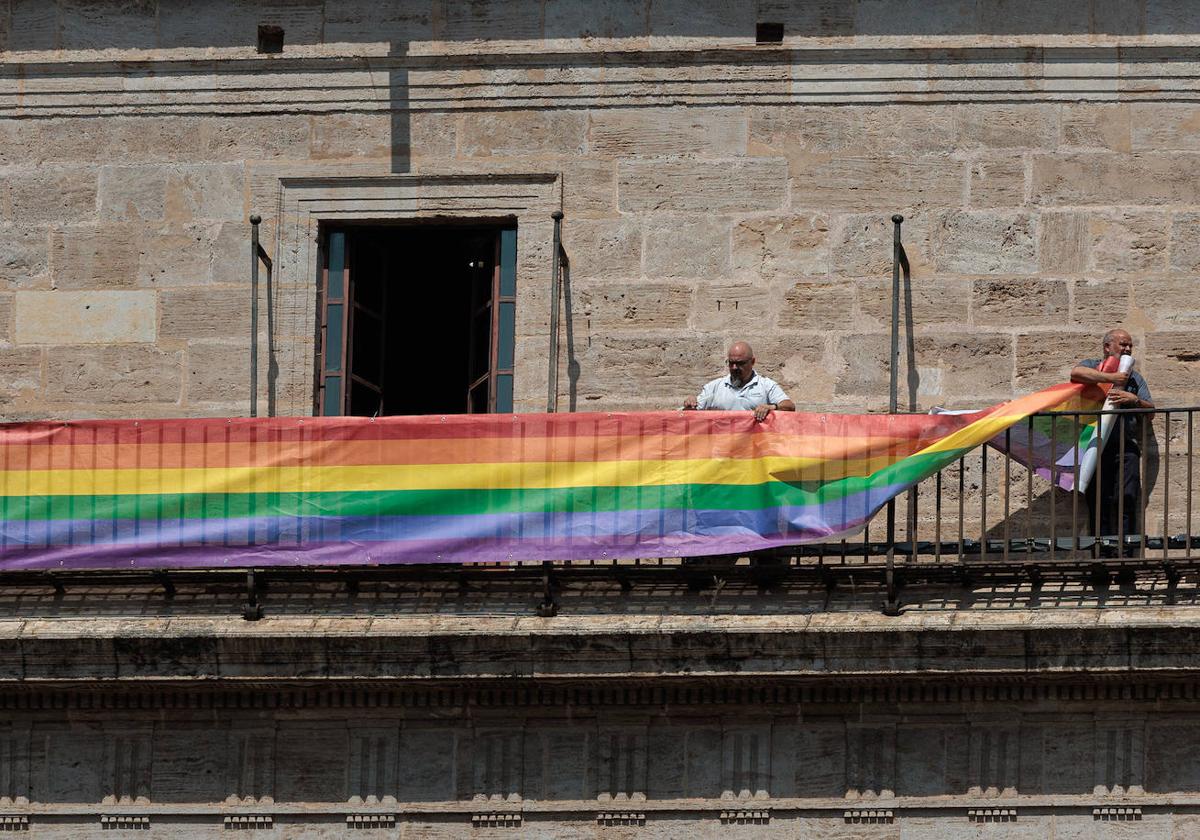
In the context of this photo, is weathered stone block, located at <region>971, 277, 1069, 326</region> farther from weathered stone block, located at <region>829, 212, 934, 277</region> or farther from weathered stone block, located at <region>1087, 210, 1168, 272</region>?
weathered stone block, located at <region>829, 212, 934, 277</region>

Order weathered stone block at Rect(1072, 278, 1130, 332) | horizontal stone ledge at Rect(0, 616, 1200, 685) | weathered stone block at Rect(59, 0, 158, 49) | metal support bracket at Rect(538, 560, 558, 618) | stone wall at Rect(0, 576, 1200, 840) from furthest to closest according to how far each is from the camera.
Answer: weathered stone block at Rect(59, 0, 158, 49) < weathered stone block at Rect(1072, 278, 1130, 332) < metal support bracket at Rect(538, 560, 558, 618) < stone wall at Rect(0, 576, 1200, 840) < horizontal stone ledge at Rect(0, 616, 1200, 685)

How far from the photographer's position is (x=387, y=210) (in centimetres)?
1975

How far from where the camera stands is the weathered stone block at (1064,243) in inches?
757

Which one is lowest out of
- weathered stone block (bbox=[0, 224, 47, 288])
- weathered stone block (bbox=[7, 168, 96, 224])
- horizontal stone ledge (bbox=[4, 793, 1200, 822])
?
horizontal stone ledge (bbox=[4, 793, 1200, 822])

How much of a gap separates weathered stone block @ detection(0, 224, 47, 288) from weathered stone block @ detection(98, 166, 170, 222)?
0.44 metres

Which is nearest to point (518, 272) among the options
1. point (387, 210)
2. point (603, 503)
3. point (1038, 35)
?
point (387, 210)

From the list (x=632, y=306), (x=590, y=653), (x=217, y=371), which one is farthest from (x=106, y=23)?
(x=590, y=653)

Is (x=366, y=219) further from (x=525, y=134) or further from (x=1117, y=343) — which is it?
(x=1117, y=343)

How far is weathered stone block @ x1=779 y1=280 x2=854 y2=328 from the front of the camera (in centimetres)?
1923

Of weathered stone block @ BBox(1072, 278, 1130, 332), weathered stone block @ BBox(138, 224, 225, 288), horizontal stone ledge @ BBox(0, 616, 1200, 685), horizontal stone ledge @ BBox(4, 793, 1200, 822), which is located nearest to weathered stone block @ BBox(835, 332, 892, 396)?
weathered stone block @ BBox(1072, 278, 1130, 332)

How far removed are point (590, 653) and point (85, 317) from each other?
14.3 feet

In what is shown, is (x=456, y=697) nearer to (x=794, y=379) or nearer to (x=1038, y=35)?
(x=794, y=379)

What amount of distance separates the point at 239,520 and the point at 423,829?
2.08 m

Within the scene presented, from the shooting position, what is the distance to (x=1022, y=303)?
1917 centimetres
